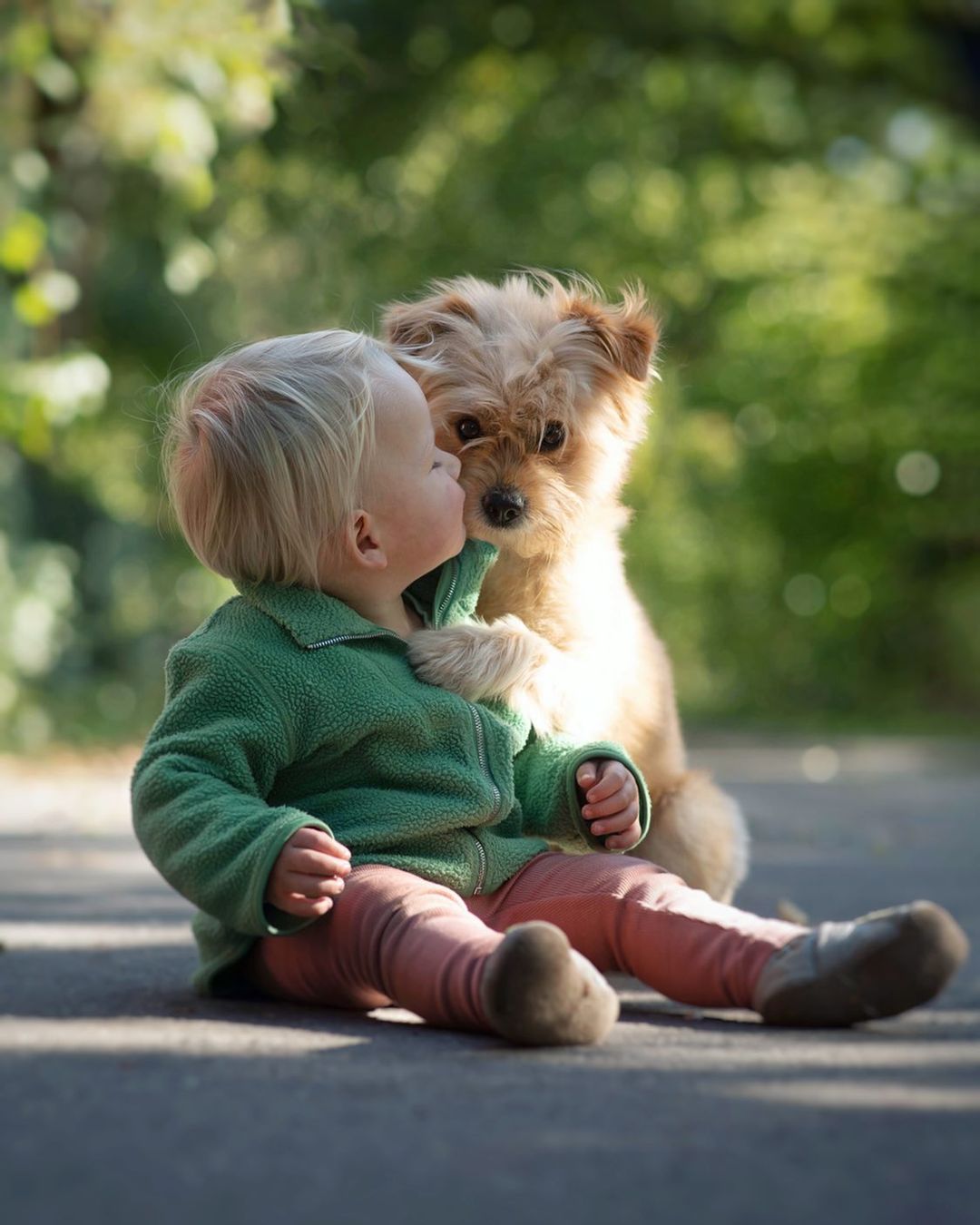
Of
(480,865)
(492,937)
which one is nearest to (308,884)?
(492,937)

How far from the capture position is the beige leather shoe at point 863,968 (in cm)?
251

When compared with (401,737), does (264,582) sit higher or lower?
higher

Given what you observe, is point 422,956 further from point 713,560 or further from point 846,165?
point 846,165

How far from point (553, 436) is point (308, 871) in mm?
1313

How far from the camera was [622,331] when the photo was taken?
3822 mm

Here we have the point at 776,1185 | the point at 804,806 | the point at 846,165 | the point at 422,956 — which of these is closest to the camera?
the point at 776,1185

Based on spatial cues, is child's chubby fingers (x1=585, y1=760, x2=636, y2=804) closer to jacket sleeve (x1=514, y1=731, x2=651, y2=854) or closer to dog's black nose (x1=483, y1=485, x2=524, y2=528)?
jacket sleeve (x1=514, y1=731, x2=651, y2=854)

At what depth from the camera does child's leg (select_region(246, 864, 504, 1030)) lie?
8.71 feet

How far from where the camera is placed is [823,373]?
17.3 m

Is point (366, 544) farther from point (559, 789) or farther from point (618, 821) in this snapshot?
point (618, 821)

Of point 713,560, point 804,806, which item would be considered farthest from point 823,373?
point 804,806

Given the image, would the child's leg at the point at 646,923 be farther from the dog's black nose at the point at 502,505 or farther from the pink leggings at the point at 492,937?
the dog's black nose at the point at 502,505

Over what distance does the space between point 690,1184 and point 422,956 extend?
918 mm

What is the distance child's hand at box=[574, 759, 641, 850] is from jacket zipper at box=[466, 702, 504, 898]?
0.17 meters
